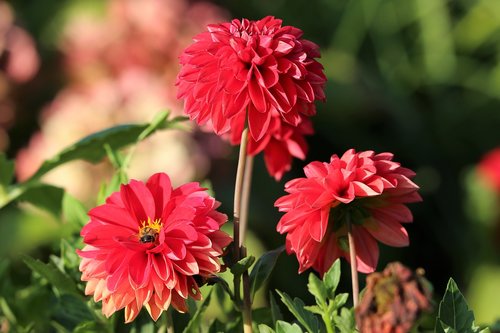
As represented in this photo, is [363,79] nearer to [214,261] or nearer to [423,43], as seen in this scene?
[423,43]

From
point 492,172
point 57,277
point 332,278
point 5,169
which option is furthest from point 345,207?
point 492,172

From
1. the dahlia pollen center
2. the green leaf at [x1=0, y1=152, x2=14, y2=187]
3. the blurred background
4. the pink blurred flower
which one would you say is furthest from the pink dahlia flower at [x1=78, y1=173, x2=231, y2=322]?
the pink blurred flower

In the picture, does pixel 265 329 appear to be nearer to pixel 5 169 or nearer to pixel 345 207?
pixel 345 207

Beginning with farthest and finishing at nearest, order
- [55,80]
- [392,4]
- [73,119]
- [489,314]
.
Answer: [392,4] < [55,80] < [489,314] < [73,119]

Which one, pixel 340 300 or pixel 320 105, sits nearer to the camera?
pixel 340 300

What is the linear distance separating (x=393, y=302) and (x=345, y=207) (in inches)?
3.8

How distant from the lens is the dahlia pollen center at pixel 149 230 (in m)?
0.43

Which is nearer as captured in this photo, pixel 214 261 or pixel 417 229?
pixel 214 261

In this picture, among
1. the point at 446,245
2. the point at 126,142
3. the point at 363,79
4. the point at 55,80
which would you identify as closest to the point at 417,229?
the point at 446,245

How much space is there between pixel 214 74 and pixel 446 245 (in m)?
1.46

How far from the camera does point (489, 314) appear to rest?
1.48m

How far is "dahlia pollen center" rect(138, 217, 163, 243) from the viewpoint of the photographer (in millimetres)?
426

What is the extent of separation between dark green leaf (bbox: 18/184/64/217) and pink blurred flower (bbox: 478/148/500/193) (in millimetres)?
1087

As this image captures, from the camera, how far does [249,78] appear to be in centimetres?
42
